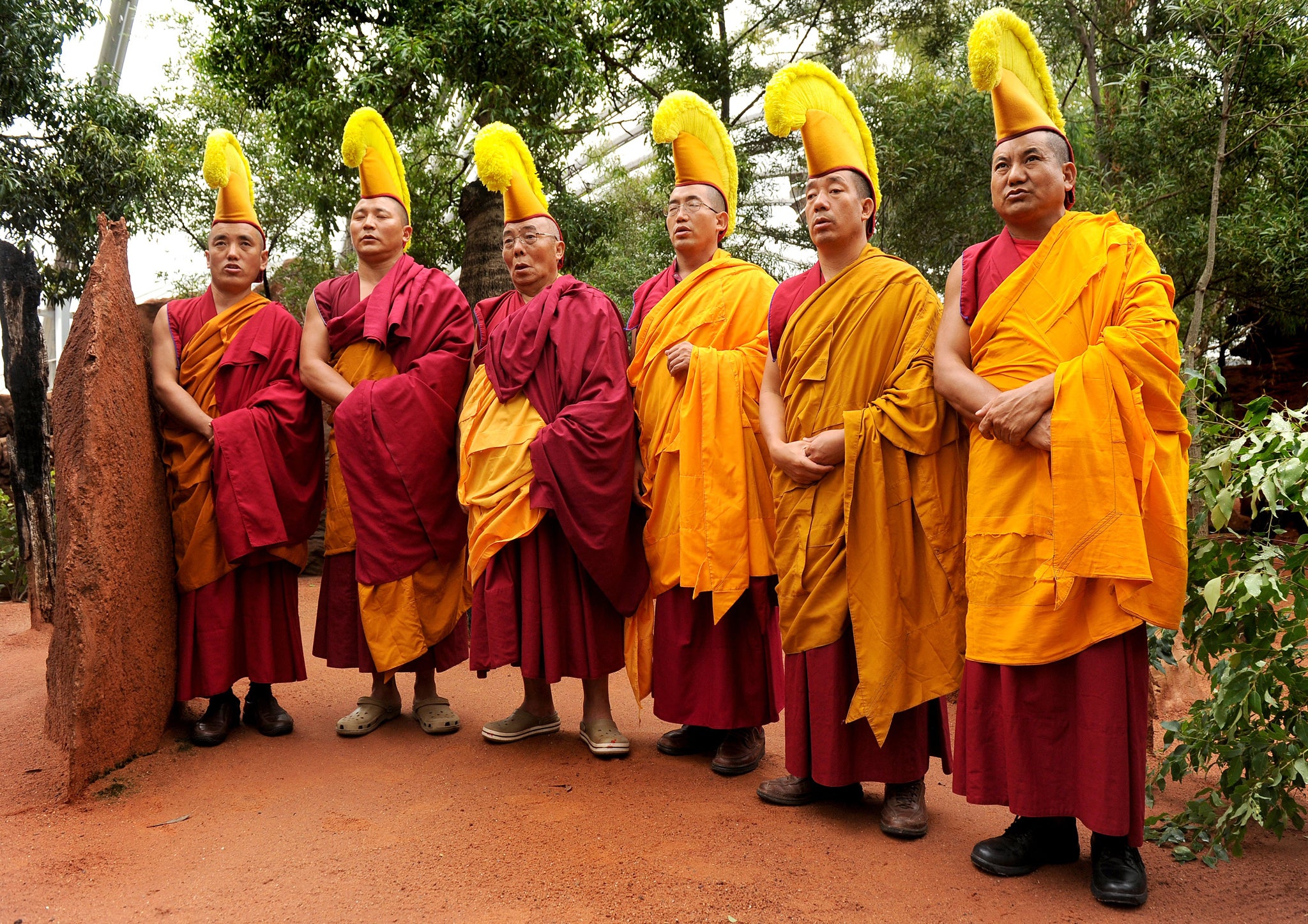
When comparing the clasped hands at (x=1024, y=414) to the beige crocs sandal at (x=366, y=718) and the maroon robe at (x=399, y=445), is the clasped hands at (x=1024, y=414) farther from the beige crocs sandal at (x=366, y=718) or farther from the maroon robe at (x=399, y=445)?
the beige crocs sandal at (x=366, y=718)

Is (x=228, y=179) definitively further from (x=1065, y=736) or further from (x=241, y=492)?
(x=1065, y=736)

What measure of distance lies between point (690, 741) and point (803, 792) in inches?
26.8

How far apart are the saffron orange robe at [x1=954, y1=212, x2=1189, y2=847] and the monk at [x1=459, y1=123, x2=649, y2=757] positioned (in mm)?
1416

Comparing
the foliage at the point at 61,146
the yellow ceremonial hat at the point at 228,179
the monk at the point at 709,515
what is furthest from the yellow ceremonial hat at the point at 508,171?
the foliage at the point at 61,146

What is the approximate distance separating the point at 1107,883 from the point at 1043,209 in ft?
6.17

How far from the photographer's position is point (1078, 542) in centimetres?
249

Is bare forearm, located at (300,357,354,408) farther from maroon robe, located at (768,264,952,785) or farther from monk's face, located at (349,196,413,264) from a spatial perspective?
maroon robe, located at (768,264,952,785)

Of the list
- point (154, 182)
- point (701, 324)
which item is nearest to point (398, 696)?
point (701, 324)

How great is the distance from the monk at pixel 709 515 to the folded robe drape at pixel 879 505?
346 millimetres

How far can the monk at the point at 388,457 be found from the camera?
12.7 ft

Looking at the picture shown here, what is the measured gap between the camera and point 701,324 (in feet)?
12.1

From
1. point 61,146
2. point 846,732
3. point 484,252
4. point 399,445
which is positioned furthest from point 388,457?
point 61,146

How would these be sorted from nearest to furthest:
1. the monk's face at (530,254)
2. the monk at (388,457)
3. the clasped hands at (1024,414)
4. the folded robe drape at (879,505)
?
the clasped hands at (1024,414), the folded robe drape at (879,505), the monk at (388,457), the monk's face at (530,254)

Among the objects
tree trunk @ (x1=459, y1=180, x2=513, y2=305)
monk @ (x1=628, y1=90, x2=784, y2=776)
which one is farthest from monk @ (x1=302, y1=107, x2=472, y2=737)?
tree trunk @ (x1=459, y1=180, x2=513, y2=305)
